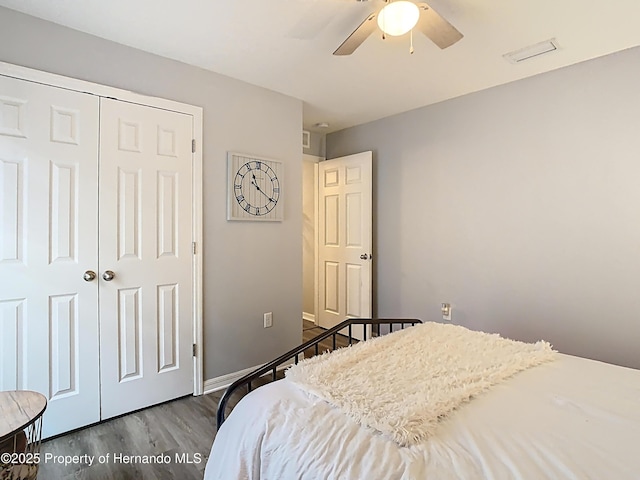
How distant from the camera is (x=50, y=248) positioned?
2.04 m

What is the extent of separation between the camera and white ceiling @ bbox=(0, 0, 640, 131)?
1893 mm

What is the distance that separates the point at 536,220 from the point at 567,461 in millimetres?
2259

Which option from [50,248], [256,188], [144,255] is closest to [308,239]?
[256,188]

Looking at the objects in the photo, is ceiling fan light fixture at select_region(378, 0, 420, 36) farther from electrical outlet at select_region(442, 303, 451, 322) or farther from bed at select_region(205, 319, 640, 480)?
electrical outlet at select_region(442, 303, 451, 322)

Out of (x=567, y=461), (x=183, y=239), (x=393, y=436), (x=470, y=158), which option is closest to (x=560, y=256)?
(x=470, y=158)

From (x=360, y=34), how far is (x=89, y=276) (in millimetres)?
2062

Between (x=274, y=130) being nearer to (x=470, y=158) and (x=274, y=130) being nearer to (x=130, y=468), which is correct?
(x=470, y=158)

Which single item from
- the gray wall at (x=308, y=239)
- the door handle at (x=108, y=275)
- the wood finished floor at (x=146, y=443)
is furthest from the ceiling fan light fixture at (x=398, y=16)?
the gray wall at (x=308, y=239)

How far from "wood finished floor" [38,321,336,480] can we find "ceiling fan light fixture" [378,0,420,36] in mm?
2344

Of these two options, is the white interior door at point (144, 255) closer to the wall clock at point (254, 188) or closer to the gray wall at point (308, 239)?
the wall clock at point (254, 188)

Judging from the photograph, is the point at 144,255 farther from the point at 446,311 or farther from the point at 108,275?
the point at 446,311

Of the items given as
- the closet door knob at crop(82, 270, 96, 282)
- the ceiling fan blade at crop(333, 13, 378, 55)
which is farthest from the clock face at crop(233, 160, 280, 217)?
the ceiling fan blade at crop(333, 13, 378, 55)

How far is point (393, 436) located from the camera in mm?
958

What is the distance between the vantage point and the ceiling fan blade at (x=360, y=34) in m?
1.67
